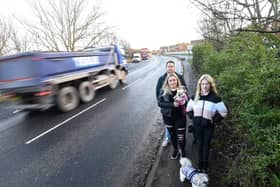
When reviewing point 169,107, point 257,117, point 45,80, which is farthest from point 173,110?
point 45,80

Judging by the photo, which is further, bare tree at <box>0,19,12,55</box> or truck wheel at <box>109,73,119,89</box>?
bare tree at <box>0,19,12,55</box>

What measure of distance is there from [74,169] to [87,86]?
22.1 feet

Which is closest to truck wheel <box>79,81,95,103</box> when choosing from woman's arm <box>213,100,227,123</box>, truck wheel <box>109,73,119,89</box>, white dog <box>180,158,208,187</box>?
truck wheel <box>109,73,119,89</box>

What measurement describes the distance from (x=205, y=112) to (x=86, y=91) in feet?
26.1

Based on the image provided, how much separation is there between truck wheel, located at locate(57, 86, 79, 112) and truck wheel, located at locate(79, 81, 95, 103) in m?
0.32

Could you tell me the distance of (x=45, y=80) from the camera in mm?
8672

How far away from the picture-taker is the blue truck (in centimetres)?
855

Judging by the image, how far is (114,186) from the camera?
13.1 ft

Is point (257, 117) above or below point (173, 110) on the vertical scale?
above

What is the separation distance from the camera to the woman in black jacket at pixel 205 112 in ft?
12.6

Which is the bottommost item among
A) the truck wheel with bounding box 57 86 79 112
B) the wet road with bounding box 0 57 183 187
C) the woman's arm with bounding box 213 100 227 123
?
the wet road with bounding box 0 57 183 187

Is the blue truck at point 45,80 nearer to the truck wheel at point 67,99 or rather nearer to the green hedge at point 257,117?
the truck wheel at point 67,99

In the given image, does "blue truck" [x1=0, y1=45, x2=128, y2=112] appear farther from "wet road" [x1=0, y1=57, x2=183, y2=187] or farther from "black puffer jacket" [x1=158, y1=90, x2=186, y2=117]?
"black puffer jacket" [x1=158, y1=90, x2=186, y2=117]

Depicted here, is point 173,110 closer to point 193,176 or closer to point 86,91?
point 193,176
